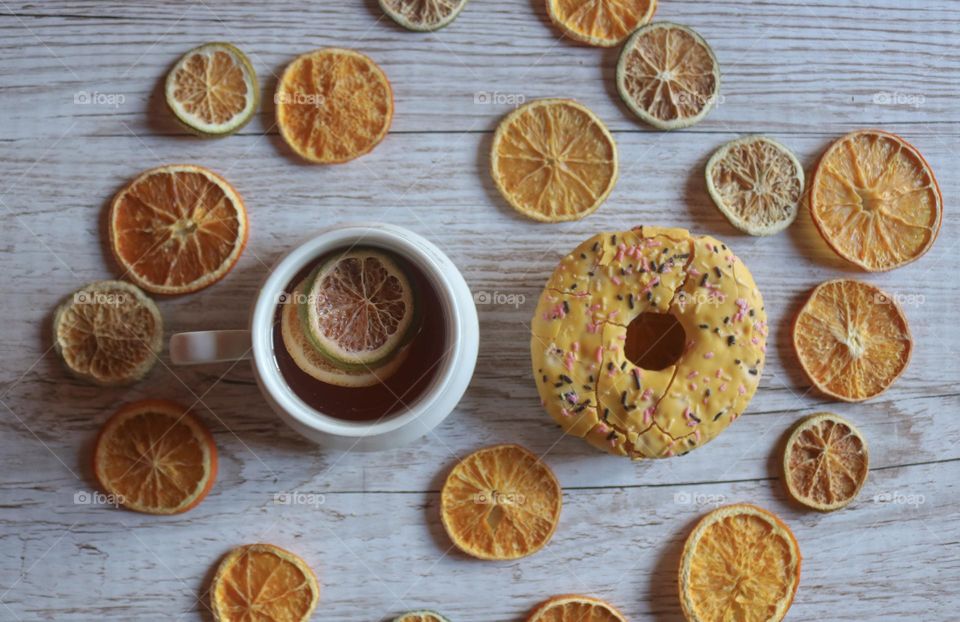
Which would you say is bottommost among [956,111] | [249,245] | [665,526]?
[665,526]

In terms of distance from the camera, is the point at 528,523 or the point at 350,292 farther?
the point at 528,523

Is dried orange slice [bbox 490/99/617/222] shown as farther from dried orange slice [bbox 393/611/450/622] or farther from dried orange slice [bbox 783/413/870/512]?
dried orange slice [bbox 393/611/450/622]

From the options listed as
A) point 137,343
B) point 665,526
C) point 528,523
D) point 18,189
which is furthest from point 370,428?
point 18,189

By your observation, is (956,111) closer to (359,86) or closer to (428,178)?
(428,178)

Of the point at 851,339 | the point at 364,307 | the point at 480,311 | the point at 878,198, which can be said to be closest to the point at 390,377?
the point at 364,307

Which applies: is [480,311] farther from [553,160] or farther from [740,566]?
[740,566]

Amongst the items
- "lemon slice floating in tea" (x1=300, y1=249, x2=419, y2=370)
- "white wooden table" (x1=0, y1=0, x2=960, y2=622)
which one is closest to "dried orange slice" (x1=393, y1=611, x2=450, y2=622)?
"white wooden table" (x1=0, y1=0, x2=960, y2=622)

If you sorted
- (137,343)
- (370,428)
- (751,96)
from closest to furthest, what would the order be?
1. (370,428)
2. (137,343)
3. (751,96)
